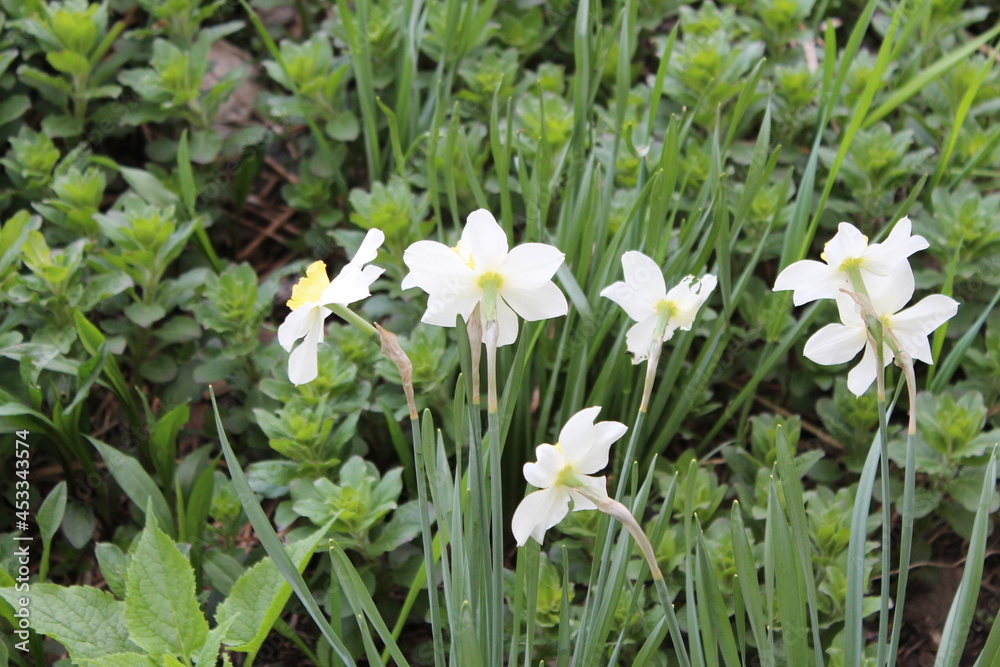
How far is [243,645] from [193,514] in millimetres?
301

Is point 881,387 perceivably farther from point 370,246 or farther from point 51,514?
point 51,514

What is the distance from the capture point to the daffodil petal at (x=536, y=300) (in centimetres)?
75

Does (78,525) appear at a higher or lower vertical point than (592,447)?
lower

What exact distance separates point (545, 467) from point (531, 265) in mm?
177

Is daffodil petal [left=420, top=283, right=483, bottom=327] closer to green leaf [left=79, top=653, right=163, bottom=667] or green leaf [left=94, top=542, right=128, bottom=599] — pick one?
green leaf [left=79, top=653, right=163, bottom=667]

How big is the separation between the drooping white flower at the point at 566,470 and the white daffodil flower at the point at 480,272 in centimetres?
11

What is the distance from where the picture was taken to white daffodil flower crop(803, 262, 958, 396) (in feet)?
2.55

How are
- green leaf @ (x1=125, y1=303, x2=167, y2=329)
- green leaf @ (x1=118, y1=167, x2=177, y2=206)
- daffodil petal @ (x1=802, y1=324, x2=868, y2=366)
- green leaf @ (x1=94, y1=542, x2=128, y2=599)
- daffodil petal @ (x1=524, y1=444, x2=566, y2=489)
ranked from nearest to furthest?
daffodil petal @ (x1=524, y1=444, x2=566, y2=489) < daffodil petal @ (x1=802, y1=324, x2=868, y2=366) < green leaf @ (x1=94, y1=542, x2=128, y2=599) < green leaf @ (x1=125, y1=303, x2=167, y2=329) < green leaf @ (x1=118, y1=167, x2=177, y2=206)

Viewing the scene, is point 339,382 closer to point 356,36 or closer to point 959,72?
point 356,36

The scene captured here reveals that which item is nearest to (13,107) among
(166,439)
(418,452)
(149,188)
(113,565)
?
(149,188)

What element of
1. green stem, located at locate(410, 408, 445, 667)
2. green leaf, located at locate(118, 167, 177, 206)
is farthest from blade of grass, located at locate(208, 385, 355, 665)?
green leaf, located at locate(118, 167, 177, 206)

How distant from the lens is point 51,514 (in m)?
1.21

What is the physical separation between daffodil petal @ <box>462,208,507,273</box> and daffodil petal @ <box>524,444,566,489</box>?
0.17m

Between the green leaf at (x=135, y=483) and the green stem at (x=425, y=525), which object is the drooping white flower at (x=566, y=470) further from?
the green leaf at (x=135, y=483)
